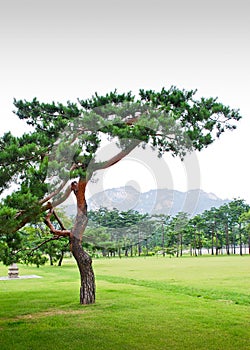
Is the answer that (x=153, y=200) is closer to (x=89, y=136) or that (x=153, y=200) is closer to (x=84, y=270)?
(x=89, y=136)

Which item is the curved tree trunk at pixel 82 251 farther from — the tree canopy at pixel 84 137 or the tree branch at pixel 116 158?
the tree branch at pixel 116 158

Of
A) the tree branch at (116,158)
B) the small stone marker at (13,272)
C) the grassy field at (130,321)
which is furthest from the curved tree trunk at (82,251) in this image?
the small stone marker at (13,272)

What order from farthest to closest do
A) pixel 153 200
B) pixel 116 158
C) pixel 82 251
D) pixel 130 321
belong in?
pixel 82 251 → pixel 116 158 → pixel 153 200 → pixel 130 321

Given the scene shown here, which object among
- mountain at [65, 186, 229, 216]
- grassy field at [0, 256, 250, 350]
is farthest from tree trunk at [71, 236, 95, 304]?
mountain at [65, 186, 229, 216]

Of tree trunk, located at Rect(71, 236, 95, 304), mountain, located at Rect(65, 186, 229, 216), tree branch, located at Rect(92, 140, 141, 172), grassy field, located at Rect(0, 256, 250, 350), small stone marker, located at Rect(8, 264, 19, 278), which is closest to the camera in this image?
grassy field, located at Rect(0, 256, 250, 350)

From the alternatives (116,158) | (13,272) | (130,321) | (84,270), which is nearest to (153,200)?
(116,158)

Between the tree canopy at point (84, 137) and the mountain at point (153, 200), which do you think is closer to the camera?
the tree canopy at point (84, 137)

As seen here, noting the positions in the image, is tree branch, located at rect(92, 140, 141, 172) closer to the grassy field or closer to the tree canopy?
the tree canopy

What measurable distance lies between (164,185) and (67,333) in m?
3.40

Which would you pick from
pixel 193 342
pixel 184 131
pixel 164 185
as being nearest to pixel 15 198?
pixel 164 185

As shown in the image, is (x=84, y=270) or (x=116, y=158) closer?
(x=116, y=158)

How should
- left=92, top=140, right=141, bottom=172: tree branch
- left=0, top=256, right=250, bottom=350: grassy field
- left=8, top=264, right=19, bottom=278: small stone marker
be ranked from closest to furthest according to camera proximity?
left=0, top=256, right=250, bottom=350: grassy field < left=92, top=140, right=141, bottom=172: tree branch < left=8, top=264, right=19, bottom=278: small stone marker

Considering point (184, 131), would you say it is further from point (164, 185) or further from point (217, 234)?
point (217, 234)

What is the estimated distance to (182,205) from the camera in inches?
317
